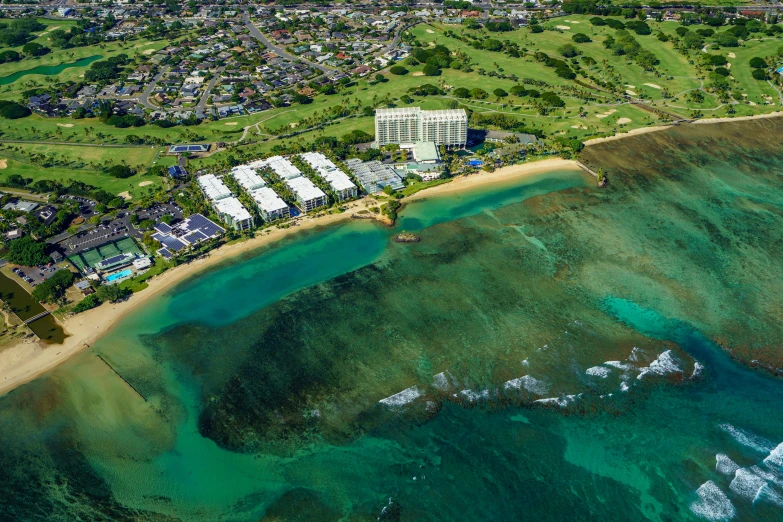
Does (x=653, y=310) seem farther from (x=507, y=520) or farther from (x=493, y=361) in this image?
(x=507, y=520)

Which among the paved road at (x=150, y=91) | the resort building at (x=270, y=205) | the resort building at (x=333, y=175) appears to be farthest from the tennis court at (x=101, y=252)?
the paved road at (x=150, y=91)

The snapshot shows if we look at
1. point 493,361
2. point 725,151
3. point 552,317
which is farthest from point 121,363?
point 725,151

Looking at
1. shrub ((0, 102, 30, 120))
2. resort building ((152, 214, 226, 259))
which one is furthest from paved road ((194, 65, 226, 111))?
resort building ((152, 214, 226, 259))

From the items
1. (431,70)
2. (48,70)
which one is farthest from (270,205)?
(48,70)

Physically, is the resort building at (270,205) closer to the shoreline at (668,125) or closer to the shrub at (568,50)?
the shoreline at (668,125)

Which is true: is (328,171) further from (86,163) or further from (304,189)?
(86,163)

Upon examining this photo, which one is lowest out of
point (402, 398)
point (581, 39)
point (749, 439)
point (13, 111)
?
point (402, 398)
